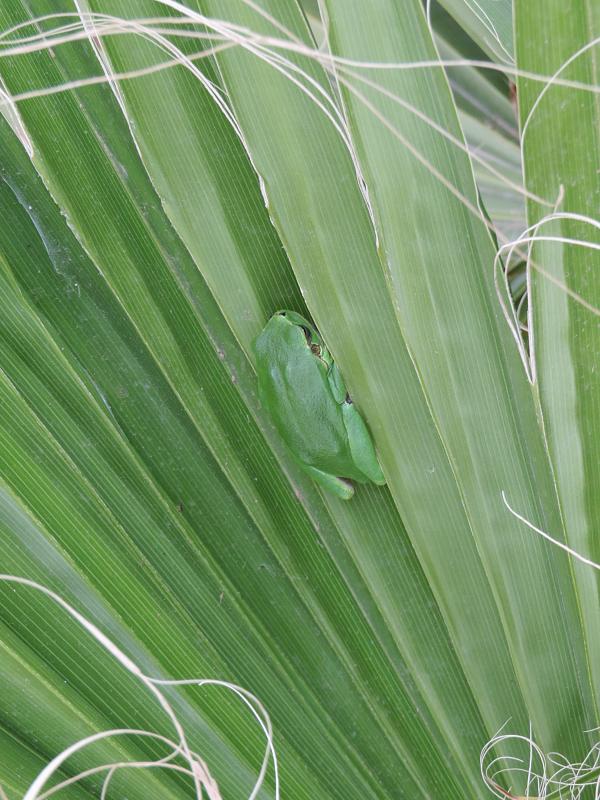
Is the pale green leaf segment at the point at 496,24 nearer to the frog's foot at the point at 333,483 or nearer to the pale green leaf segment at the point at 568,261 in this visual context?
the pale green leaf segment at the point at 568,261

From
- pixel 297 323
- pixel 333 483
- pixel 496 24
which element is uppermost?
pixel 496 24

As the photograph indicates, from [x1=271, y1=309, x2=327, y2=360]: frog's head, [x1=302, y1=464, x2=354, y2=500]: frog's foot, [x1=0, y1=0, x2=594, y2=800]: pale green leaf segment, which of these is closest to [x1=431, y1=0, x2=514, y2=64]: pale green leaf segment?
[x1=0, y1=0, x2=594, y2=800]: pale green leaf segment

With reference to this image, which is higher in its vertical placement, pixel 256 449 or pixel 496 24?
pixel 496 24

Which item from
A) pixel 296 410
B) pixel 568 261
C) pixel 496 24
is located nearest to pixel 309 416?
pixel 296 410

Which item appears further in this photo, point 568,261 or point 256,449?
point 256,449

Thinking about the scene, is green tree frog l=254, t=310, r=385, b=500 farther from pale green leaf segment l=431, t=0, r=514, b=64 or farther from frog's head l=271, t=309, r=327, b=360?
pale green leaf segment l=431, t=0, r=514, b=64

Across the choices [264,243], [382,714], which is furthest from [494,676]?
[264,243]

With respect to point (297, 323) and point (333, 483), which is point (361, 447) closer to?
point (333, 483)
